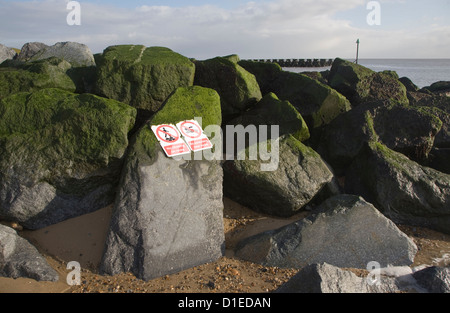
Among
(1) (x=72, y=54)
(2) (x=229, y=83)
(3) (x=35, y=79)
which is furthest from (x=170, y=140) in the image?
(1) (x=72, y=54)

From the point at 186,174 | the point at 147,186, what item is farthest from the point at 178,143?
the point at 147,186

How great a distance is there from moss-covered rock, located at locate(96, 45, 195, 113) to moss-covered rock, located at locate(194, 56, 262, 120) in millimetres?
490

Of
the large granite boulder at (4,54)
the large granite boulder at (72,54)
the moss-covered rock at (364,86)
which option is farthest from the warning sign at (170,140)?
the large granite boulder at (4,54)

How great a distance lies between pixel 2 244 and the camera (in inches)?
145

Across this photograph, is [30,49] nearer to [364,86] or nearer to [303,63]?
[364,86]

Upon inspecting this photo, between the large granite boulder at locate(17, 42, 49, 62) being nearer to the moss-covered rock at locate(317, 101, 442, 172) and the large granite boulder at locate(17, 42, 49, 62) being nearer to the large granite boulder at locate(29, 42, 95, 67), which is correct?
the large granite boulder at locate(29, 42, 95, 67)

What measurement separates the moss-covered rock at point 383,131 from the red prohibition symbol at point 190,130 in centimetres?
241

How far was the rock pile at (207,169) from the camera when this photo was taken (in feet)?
12.7

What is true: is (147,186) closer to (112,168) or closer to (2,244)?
(112,168)

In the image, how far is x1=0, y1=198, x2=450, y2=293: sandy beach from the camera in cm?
348

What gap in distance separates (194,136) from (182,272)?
163 cm

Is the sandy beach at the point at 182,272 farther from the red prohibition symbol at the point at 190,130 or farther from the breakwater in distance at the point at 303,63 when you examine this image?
the breakwater in distance at the point at 303,63

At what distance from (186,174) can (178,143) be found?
40 centimetres

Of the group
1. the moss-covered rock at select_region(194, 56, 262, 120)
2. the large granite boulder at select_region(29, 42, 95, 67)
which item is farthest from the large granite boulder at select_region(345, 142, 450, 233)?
the large granite boulder at select_region(29, 42, 95, 67)
